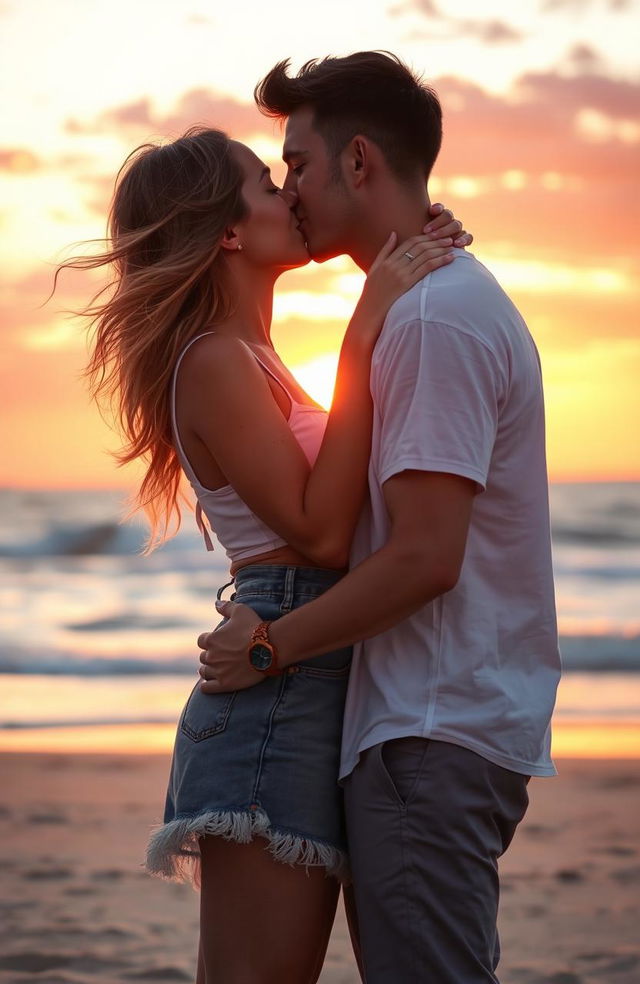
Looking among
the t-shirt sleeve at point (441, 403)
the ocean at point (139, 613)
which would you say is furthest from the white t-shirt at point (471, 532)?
the ocean at point (139, 613)

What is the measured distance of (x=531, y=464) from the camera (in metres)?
2.48

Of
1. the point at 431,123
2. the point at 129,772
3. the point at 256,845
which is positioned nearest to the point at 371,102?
the point at 431,123

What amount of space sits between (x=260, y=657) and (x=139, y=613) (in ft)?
41.4

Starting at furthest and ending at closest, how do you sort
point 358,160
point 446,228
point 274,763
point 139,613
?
point 139,613
point 358,160
point 446,228
point 274,763

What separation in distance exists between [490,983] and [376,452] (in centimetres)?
101

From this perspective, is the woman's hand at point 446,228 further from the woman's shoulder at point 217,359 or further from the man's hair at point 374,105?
the woman's shoulder at point 217,359

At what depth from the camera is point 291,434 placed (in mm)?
2637

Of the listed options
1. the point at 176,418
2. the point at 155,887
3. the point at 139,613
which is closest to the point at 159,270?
the point at 176,418

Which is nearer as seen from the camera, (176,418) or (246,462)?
(246,462)

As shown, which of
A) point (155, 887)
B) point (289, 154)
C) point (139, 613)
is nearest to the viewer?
point (289, 154)

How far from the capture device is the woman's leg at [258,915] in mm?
2459

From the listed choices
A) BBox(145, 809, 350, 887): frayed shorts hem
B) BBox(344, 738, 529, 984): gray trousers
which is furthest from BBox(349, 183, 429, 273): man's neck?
BBox(145, 809, 350, 887): frayed shorts hem

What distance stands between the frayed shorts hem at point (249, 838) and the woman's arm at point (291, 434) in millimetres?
531

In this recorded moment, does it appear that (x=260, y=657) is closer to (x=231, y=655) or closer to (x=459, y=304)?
(x=231, y=655)
